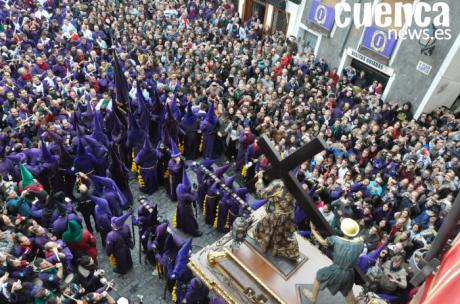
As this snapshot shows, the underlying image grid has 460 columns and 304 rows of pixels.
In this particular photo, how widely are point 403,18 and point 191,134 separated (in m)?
10.5

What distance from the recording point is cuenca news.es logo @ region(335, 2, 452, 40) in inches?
525

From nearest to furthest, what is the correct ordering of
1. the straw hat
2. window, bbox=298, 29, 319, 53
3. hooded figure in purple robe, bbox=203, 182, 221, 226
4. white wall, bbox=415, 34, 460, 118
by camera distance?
the straw hat → hooded figure in purple robe, bbox=203, 182, 221, 226 → white wall, bbox=415, 34, 460, 118 → window, bbox=298, 29, 319, 53

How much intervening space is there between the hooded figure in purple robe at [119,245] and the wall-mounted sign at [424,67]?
12.9 m

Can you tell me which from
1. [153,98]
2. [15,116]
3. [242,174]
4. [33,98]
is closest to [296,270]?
[242,174]

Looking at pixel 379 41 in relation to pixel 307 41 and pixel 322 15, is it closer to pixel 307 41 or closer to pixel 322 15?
pixel 322 15

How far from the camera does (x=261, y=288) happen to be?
6312mm

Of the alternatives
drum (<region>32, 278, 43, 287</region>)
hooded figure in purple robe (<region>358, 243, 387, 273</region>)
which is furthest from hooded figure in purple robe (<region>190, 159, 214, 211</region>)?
drum (<region>32, 278, 43, 287</region>)

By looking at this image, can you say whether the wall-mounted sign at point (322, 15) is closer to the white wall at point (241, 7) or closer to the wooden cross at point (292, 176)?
the white wall at point (241, 7)

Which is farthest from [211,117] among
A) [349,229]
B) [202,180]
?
[349,229]

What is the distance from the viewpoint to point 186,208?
9.15 metres

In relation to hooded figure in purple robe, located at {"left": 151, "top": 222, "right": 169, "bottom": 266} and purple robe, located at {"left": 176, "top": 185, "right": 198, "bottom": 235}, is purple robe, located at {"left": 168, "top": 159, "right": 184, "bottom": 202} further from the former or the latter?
hooded figure in purple robe, located at {"left": 151, "top": 222, "right": 169, "bottom": 266}

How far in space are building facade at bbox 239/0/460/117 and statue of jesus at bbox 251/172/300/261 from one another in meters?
11.0

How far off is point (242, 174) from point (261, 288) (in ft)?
Answer: 18.2

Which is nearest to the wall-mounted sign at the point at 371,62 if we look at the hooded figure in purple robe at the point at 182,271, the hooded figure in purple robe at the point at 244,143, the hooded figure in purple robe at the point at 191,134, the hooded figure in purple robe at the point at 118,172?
the hooded figure in purple robe at the point at 244,143
